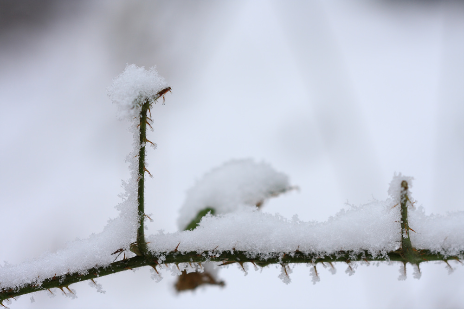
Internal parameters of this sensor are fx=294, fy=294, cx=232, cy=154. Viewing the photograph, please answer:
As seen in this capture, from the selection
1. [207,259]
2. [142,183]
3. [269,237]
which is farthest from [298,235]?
[142,183]

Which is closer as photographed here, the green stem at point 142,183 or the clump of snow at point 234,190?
the green stem at point 142,183

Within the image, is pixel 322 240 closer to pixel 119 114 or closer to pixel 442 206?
pixel 119 114

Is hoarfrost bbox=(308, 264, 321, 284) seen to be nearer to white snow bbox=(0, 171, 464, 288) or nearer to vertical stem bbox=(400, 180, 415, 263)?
white snow bbox=(0, 171, 464, 288)

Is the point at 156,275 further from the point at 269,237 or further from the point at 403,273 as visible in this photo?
the point at 403,273

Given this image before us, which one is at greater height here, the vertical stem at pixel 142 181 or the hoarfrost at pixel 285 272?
the vertical stem at pixel 142 181

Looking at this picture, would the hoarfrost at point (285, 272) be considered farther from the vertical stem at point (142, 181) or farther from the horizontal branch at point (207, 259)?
the vertical stem at point (142, 181)

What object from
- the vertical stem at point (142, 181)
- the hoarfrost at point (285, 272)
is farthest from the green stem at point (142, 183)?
the hoarfrost at point (285, 272)

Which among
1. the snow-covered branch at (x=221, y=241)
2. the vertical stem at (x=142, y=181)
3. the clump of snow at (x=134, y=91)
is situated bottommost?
the snow-covered branch at (x=221, y=241)
